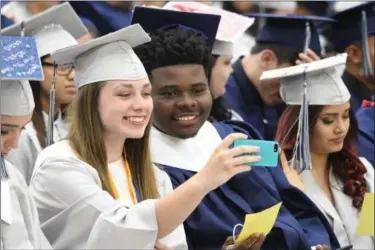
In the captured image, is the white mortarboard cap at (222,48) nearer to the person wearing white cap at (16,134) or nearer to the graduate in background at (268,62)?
the graduate in background at (268,62)

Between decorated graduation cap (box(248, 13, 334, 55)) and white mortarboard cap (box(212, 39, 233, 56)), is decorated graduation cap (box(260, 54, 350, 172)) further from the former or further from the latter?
decorated graduation cap (box(248, 13, 334, 55))

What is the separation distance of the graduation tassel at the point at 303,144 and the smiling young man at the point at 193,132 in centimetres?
20

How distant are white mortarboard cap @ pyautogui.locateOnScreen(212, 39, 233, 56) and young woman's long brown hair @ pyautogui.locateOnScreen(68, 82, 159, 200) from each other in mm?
1188

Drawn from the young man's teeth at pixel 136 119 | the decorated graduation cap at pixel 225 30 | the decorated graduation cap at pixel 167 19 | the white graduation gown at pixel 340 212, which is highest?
Result: the decorated graduation cap at pixel 167 19

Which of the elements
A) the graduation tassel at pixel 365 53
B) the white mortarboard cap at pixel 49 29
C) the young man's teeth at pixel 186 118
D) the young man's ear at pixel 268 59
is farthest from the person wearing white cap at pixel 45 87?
the graduation tassel at pixel 365 53

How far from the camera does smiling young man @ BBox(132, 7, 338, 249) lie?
3.38m

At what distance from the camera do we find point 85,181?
114 inches

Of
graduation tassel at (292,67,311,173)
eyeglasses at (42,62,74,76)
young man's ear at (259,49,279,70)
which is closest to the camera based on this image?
graduation tassel at (292,67,311,173)

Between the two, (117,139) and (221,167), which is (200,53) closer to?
(117,139)

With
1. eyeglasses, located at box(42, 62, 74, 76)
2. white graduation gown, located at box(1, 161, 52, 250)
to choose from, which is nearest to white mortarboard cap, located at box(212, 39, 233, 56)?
eyeglasses, located at box(42, 62, 74, 76)

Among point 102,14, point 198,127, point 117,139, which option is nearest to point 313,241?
point 198,127

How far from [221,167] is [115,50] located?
2.22ft

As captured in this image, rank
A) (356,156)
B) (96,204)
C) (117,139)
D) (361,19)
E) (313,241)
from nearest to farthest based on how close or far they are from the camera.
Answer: (96,204) → (117,139) → (313,241) → (356,156) → (361,19)

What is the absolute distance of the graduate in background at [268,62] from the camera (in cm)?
474
